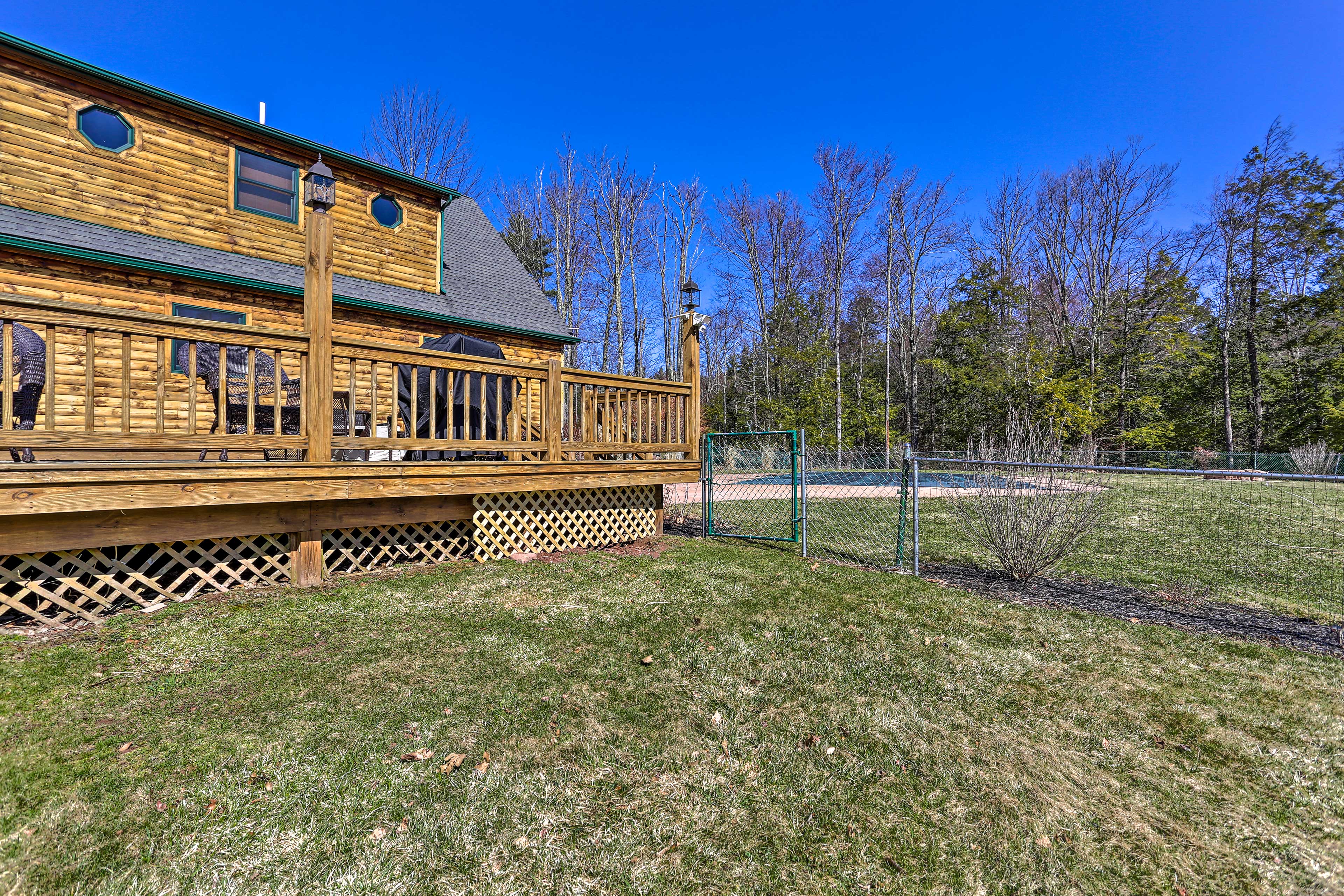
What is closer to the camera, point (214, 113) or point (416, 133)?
point (214, 113)

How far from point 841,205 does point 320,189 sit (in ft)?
78.7

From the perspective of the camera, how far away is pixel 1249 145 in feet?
65.4

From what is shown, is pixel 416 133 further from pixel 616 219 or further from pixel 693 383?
pixel 693 383

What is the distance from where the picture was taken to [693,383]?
22.6 ft

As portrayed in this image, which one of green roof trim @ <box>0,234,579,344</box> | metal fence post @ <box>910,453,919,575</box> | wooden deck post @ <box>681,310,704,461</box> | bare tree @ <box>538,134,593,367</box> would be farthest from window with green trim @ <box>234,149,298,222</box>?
bare tree @ <box>538,134,593,367</box>

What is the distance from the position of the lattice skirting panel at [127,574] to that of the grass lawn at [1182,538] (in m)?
5.55

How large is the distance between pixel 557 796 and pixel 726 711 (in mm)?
1018

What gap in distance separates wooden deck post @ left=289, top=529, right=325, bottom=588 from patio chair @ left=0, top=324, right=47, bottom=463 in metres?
1.84

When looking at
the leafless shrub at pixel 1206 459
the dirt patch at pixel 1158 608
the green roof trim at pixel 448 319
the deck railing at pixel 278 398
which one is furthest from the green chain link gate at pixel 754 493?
the leafless shrub at pixel 1206 459

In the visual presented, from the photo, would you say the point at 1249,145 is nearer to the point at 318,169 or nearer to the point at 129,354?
the point at 318,169

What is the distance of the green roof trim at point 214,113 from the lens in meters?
6.84

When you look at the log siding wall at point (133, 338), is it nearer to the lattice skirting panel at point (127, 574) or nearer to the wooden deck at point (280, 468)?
the wooden deck at point (280, 468)

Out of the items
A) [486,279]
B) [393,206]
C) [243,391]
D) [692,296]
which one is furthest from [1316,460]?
[243,391]

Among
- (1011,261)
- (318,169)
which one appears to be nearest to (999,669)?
(318,169)
